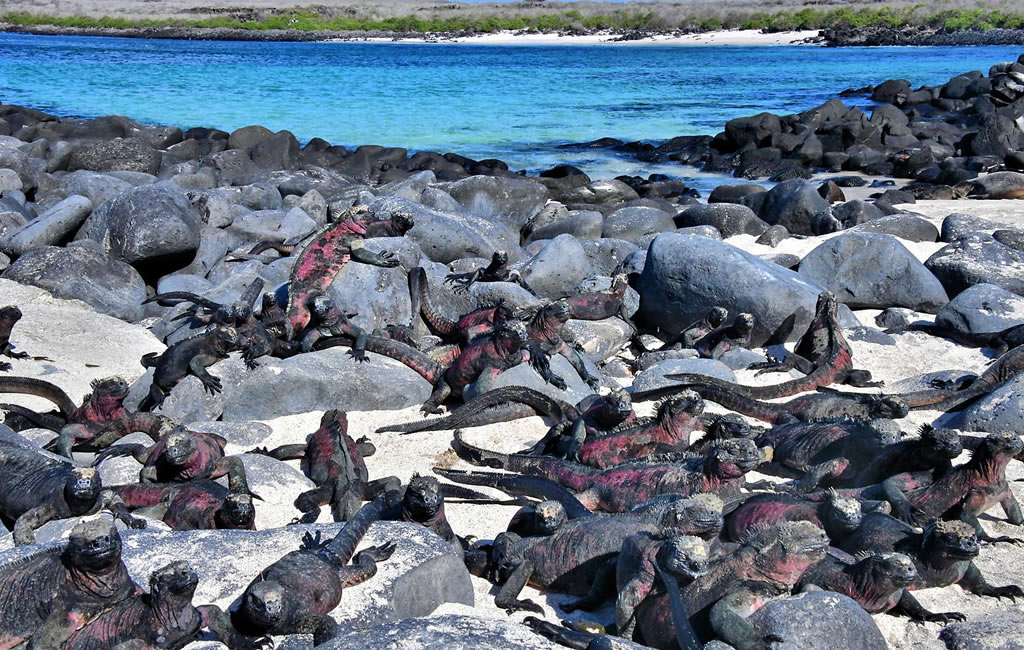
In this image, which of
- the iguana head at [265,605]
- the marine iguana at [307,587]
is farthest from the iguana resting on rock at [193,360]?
the iguana head at [265,605]

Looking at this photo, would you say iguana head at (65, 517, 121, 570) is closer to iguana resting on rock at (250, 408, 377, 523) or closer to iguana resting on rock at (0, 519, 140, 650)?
iguana resting on rock at (0, 519, 140, 650)

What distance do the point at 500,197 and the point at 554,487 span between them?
8.86m

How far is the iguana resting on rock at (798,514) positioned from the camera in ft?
13.6

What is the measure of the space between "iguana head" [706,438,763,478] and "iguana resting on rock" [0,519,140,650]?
8.88 feet

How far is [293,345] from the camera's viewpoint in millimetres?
7160

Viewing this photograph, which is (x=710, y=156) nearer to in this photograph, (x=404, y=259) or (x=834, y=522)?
(x=404, y=259)

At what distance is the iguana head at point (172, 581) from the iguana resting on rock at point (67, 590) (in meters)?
0.23

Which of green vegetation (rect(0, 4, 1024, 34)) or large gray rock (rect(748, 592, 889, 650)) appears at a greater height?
green vegetation (rect(0, 4, 1024, 34))

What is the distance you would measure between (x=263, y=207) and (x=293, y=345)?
6634mm

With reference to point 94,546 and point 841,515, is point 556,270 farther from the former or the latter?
point 94,546

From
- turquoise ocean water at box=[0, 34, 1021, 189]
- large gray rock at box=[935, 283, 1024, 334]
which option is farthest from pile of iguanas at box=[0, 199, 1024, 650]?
turquoise ocean water at box=[0, 34, 1021, 189]

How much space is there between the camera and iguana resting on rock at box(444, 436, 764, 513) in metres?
4.68

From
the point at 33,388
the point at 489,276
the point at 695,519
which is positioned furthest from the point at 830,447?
the point at 33,388

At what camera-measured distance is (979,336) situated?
7707 millimetres
